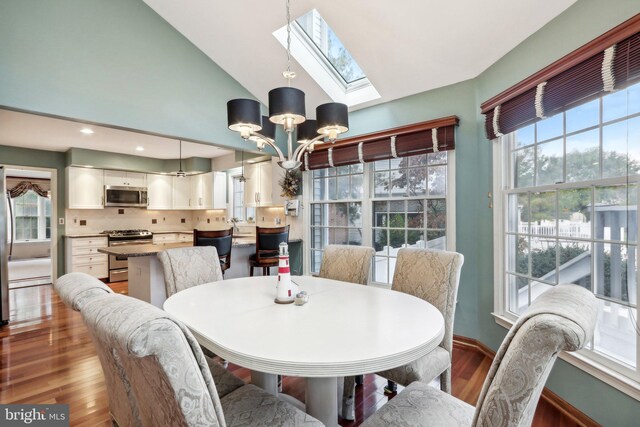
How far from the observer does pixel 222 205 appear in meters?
6.20

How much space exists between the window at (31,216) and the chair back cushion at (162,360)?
1028cm

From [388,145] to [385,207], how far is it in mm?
682

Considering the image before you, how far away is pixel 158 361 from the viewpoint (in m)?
0.64

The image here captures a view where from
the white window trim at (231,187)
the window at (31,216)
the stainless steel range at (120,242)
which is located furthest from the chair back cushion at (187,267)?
the window at (31,216)

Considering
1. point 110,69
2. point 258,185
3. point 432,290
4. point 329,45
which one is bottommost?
point 432,290

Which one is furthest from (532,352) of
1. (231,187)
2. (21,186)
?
(21,186)

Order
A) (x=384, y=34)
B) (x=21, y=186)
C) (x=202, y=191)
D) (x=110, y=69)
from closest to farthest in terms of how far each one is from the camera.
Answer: (x=384, y=34)
(x=110, y=69)
(x=202, y=191)
(x=21, y=186)

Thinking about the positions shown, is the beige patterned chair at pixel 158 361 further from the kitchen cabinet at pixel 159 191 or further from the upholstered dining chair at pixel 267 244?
the kitchen cabinet at pixel 159 191

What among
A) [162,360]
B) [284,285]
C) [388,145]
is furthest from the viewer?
[388,145]

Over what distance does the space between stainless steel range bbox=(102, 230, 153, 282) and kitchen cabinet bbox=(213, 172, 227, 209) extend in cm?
152

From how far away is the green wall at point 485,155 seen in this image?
1705 mm

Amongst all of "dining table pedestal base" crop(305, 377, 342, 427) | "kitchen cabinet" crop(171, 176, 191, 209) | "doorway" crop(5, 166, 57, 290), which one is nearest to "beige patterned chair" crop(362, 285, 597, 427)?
"dining table pedestal base" crop(305, 377, 342, 427)

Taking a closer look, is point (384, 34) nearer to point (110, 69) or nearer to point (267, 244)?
point (267, 244)

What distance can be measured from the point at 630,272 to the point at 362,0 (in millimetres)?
2529
